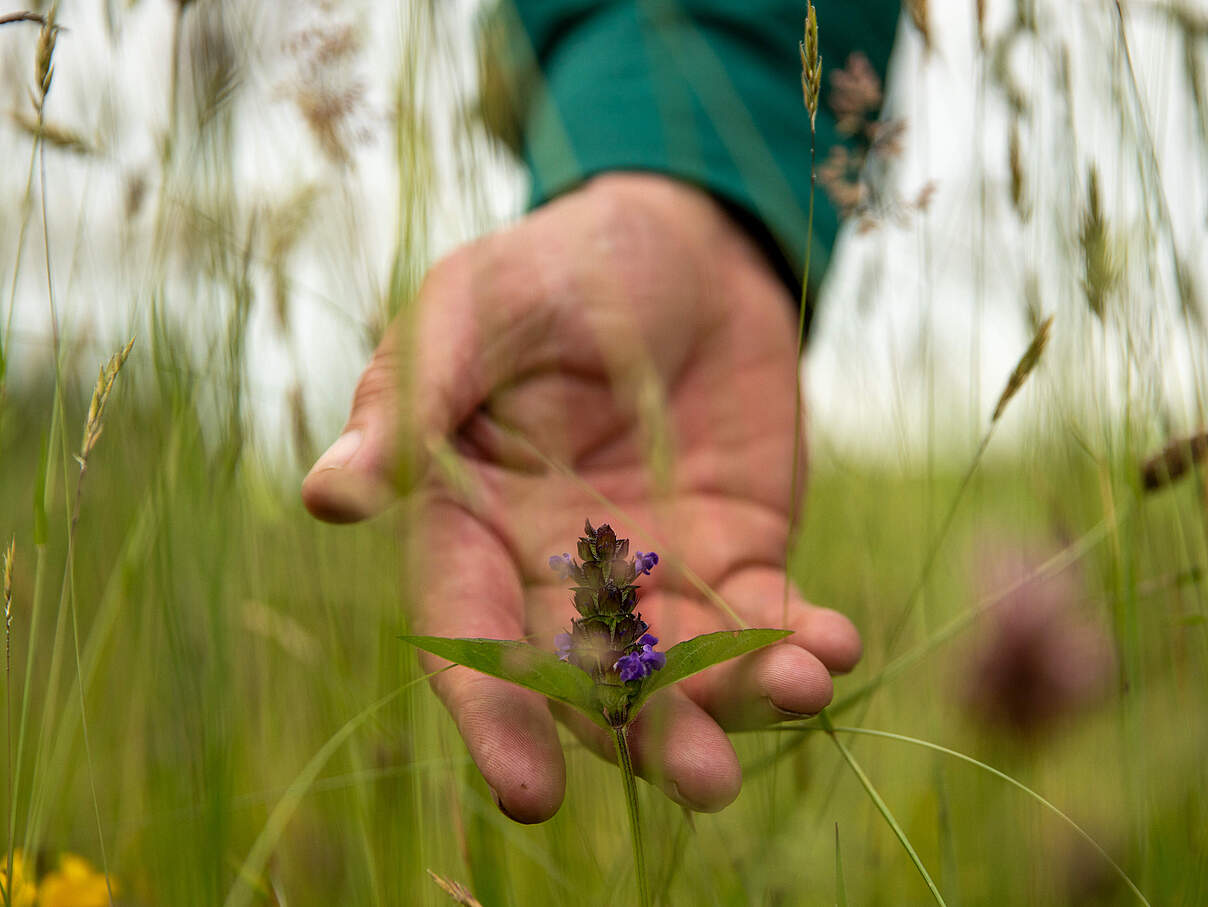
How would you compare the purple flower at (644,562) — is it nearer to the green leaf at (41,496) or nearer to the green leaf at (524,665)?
the green leaf at (524,665)

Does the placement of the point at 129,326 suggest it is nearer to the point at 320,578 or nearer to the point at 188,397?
the point at 188,397

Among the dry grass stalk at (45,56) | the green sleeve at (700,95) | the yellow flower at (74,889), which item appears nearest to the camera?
the dry grass stalk at (45,56)

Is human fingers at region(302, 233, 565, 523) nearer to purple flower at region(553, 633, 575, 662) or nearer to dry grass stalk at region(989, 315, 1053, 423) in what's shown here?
purple flower at region(553, 633, 575, 662)

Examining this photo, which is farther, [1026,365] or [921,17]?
[921,17]

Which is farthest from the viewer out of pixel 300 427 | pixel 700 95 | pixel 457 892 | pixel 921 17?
pixel 700 95

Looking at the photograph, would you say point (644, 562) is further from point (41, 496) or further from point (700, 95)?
point (700, 95)

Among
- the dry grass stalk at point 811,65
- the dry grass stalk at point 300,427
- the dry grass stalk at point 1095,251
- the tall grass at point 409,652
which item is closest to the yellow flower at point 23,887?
the tall grass at point 409,652

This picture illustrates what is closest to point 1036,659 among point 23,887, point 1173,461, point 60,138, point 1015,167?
point 1173,461
